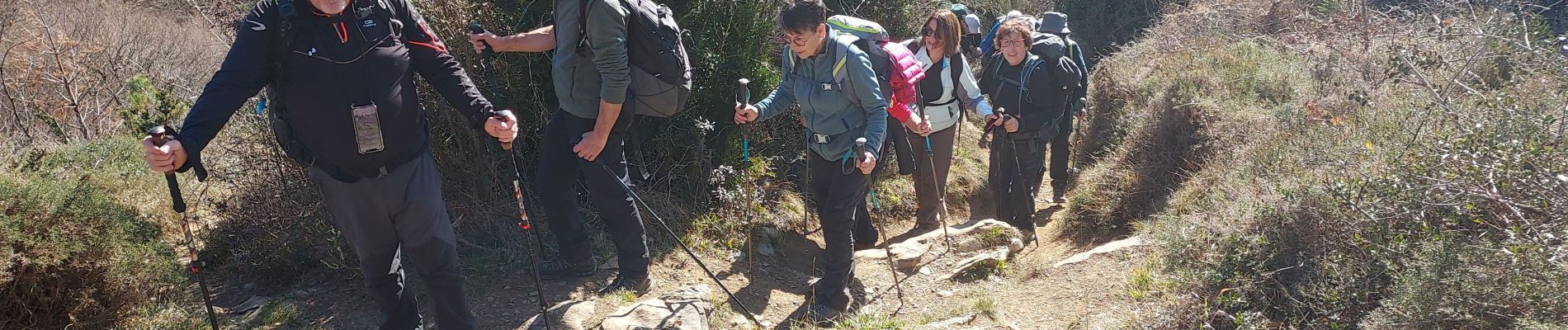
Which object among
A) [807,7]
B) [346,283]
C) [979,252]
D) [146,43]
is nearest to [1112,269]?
[979,252]

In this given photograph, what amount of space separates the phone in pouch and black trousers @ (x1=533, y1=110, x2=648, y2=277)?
105 cm

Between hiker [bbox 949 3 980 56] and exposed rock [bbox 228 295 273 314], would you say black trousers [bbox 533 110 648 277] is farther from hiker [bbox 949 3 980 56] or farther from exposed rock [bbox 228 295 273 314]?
hiker [bbox 949 3 980 56]

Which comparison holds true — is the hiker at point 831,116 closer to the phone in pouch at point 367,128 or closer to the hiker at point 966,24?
the phone in pouch at point 367,128

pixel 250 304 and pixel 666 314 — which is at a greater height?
pixel 250 304

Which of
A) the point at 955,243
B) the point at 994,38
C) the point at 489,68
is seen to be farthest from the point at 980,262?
the point at 489,68

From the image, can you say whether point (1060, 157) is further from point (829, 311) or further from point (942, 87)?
point (829, 311)

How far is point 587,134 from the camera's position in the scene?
3.91 meters

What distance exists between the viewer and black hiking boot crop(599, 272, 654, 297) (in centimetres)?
462

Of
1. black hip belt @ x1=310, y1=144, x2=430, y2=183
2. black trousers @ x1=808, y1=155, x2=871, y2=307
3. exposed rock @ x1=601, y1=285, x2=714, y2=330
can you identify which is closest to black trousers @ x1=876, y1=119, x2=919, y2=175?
black trousers @ x1=808, y1=155, x2=871, y2=307

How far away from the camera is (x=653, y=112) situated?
163 inches

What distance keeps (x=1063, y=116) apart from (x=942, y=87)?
4.83 ft

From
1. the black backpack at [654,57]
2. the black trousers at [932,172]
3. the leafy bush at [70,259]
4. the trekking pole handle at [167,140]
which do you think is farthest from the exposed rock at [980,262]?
the leafy bush at [70,259]

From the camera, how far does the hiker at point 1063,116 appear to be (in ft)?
23.1

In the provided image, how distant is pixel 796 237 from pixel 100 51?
877 centimetres
